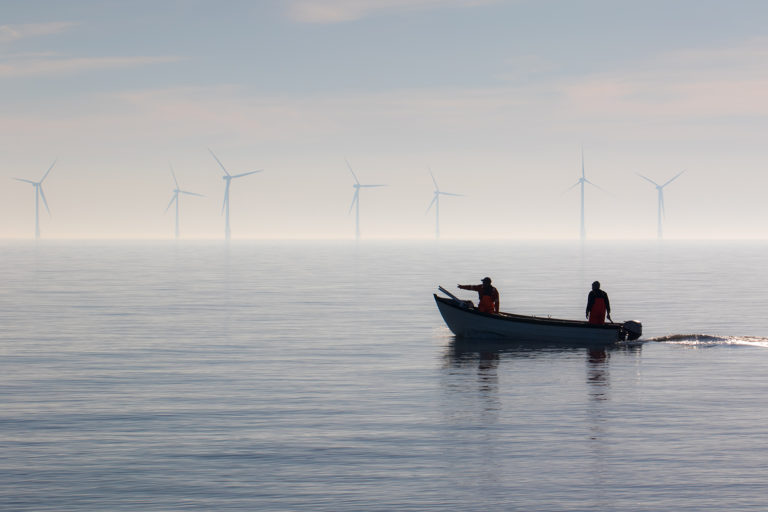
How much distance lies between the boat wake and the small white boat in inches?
106

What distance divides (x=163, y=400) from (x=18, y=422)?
480 centimetres

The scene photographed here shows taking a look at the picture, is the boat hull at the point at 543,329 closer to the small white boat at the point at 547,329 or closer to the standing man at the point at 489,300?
the small white boat at the point at 547,329

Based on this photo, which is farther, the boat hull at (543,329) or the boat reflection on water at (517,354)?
the boat hull at (543,329)

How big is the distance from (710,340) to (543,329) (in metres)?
8.72

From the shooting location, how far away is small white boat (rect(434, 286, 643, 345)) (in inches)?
1869

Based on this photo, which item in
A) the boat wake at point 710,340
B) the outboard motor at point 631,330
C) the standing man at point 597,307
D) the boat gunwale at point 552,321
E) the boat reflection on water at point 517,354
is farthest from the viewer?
the boat wake at point 710,340

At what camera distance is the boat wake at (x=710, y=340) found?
48375 millimetres

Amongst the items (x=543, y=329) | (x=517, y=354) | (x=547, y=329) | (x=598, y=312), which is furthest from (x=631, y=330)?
(x=517, y=354)

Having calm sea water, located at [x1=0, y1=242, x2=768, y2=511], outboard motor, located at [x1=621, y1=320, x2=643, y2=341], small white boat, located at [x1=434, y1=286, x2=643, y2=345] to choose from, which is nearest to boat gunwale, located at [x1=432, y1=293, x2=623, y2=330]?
small white boat, located at [x1=434, y1=286, x2=643, y2=345]

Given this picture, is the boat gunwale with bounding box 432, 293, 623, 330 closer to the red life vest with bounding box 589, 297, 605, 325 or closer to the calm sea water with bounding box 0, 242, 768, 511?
the red life vest with bounding box 589, 297, 605, 325

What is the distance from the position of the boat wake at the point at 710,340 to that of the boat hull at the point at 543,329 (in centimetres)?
292

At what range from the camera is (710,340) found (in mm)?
49219

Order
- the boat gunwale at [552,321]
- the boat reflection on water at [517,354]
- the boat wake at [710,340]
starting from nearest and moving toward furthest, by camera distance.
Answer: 1. the boat reflection on water at [517,354]
2. the boat gunwale at [552,321]
3. the boat wake at [710,340]

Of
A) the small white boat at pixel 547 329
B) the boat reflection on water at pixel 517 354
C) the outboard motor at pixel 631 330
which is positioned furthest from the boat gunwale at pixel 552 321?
the boat reflection on water at pixel 517 354
